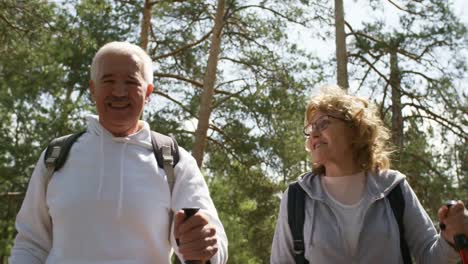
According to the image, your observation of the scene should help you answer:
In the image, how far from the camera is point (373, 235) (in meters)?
2.73

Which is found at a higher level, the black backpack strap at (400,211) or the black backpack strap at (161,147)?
the black backpack strap at (161,147)

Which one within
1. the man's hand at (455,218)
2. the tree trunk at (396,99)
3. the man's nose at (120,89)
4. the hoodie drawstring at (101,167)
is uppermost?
the tree trunk at (396,99)

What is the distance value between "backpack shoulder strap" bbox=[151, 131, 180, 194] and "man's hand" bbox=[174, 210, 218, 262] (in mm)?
483

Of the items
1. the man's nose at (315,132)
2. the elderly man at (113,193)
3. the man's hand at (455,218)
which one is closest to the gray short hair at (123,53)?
the elderly man at (113,193)

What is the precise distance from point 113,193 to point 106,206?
52 millimetres

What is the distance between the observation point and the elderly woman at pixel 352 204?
2.74 meters

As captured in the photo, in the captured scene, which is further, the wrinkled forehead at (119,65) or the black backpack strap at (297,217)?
the black backpack strap at (297,217)

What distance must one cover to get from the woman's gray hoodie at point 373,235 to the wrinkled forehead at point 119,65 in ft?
3.48

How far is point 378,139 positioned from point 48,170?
1627 mm

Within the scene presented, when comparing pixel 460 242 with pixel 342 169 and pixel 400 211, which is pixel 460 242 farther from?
pixel 342 169

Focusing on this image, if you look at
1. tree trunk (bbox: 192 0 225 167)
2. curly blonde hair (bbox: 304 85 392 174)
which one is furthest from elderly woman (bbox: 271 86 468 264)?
tree trunk (bbox: 192 0 225 167)

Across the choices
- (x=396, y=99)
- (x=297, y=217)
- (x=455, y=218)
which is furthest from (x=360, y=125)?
(x=396, y=99)

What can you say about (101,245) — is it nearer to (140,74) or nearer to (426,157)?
(140,74)

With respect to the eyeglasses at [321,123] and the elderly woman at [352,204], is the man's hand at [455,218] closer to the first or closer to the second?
the elderly woman at [352,204]
